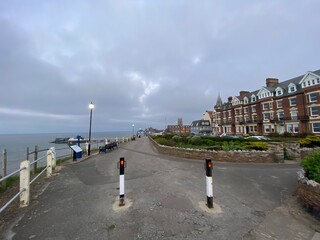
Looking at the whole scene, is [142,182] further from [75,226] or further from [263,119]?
[263,119]

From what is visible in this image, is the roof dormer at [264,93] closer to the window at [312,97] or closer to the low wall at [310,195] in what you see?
the window at [312,97]

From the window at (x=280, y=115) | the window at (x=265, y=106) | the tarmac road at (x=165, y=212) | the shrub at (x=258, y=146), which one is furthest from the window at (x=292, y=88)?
the tarmac road at (x=165, y=212)

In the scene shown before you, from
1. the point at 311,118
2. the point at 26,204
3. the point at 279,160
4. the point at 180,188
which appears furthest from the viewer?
the point at 311,118

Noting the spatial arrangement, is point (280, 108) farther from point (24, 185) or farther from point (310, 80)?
point (24, 185)

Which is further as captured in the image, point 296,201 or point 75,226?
point 296,201

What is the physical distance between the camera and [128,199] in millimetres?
5137

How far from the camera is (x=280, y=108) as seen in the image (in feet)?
135

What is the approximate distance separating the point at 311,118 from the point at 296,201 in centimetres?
3859

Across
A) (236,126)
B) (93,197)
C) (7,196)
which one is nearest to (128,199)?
(93,197)

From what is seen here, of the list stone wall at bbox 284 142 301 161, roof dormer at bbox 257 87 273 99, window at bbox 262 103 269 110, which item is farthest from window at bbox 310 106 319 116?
stone wall at bbox 284 142 301 161

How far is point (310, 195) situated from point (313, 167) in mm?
1196

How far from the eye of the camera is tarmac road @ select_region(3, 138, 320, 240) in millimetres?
3488

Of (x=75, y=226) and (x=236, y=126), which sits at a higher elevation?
(x=236, y=126)

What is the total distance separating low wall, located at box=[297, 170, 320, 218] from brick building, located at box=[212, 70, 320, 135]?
1486 inches
